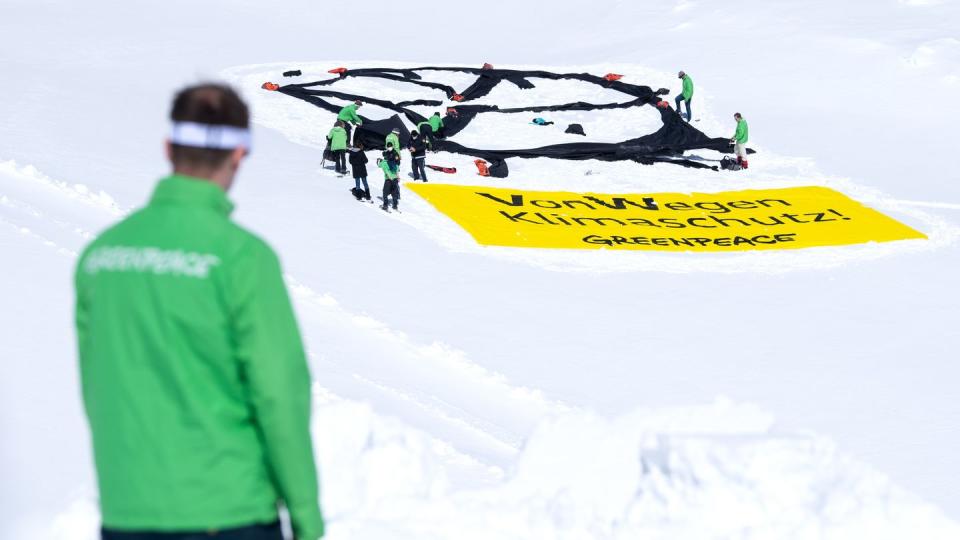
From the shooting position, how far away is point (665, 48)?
29562 mm

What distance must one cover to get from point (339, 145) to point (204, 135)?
15346 millimetres

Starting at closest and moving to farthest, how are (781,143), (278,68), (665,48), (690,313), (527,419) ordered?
(527,419), (690,313), (781,143), (278,68), (665,48)

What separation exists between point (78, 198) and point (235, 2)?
810 inches

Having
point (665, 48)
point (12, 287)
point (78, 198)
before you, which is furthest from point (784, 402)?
point (665, 48)

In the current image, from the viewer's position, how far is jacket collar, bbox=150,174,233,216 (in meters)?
2.46

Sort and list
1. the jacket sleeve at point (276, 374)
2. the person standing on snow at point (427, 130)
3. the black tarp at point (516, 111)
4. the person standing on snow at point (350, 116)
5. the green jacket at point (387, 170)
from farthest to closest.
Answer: the black tarp at point (516, 111) → the person standing on snow at point (350, 116) → the person standing on snow at point (427, 130) → the green jacket at point (387, 170) → the jacket sleeve at point (276, 374)

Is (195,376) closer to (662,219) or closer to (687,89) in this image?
(662,219)

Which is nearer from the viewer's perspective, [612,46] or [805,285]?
[805,285]

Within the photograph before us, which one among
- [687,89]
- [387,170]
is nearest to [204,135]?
[387,170]

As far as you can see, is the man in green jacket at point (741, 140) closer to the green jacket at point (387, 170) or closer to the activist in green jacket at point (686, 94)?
the activist in green jacket at point (686, 94)

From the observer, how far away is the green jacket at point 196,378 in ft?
7.73

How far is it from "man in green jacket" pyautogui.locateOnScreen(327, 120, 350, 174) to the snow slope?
338mm

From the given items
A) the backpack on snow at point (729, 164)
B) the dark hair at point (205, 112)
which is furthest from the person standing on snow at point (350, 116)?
the dark hair at point (205, 112)

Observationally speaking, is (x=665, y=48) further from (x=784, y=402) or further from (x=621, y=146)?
(x=784, y=402)
